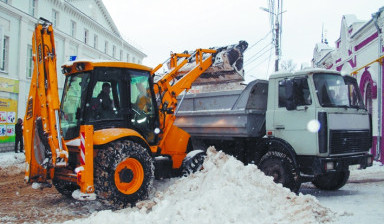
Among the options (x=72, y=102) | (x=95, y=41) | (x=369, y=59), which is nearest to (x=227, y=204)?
(x=72, y=102)

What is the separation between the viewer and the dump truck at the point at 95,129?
6.24 meters

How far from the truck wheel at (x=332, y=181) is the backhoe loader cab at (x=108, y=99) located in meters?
4.08

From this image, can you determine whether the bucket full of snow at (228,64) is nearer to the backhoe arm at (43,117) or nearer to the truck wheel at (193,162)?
the truck wheel at (193,162)

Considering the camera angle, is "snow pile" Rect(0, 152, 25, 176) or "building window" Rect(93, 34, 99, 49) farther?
A: "building window" Rect(93, 34, 99, 49)

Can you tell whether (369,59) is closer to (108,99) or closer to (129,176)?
(108,99)

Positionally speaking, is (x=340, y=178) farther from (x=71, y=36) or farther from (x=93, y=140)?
(x=71, y=36)

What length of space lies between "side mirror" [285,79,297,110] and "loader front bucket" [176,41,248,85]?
7.28 feet

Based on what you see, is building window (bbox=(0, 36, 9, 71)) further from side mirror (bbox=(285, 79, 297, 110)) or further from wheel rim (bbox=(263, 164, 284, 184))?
side mirror (bbox=(285, 79, 297, 110))

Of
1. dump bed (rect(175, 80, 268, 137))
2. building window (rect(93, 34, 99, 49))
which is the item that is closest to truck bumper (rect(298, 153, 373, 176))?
dump bed (rect(175, 80, 268, 137))

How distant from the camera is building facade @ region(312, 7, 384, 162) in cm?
1434

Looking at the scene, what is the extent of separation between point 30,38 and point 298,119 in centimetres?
1912

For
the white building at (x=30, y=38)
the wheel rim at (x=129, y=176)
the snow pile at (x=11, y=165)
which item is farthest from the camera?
the white building at (x=30, y=38)

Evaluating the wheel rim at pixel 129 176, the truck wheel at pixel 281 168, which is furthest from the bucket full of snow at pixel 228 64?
the wheel rim at pixel 129 176

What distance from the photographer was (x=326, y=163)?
713 cm
